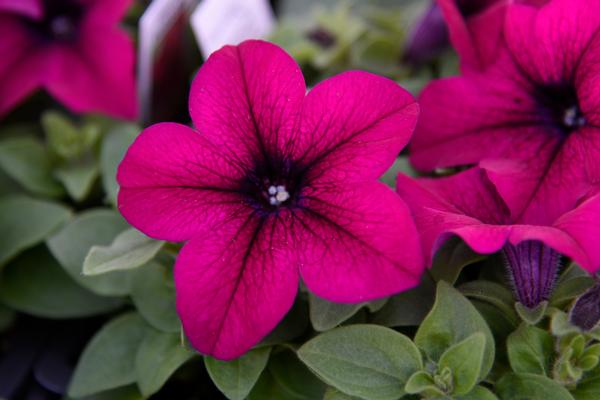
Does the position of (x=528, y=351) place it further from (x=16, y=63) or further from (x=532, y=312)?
(x=16, y=63)

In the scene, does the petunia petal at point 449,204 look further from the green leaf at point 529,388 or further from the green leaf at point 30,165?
the green leaf at point 30,165

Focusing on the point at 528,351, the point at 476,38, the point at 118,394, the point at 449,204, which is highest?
the point at 476,38

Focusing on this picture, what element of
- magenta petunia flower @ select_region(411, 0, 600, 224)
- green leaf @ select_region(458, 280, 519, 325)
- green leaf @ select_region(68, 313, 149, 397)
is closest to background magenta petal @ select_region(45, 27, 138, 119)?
green leaf @ select_region(68, 313, 149, 397)

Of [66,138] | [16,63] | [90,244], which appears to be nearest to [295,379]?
[90,244]

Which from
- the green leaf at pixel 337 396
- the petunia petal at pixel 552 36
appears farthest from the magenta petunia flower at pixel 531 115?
the green leaf at pixel 337 396

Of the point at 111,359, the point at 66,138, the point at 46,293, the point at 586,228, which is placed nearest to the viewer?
the point at 586,228

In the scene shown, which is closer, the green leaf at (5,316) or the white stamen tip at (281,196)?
the white stamen tip at (281,196)

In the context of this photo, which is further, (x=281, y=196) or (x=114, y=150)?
(x=114, y=150)

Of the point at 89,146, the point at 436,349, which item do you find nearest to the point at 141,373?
the point at 436,349
